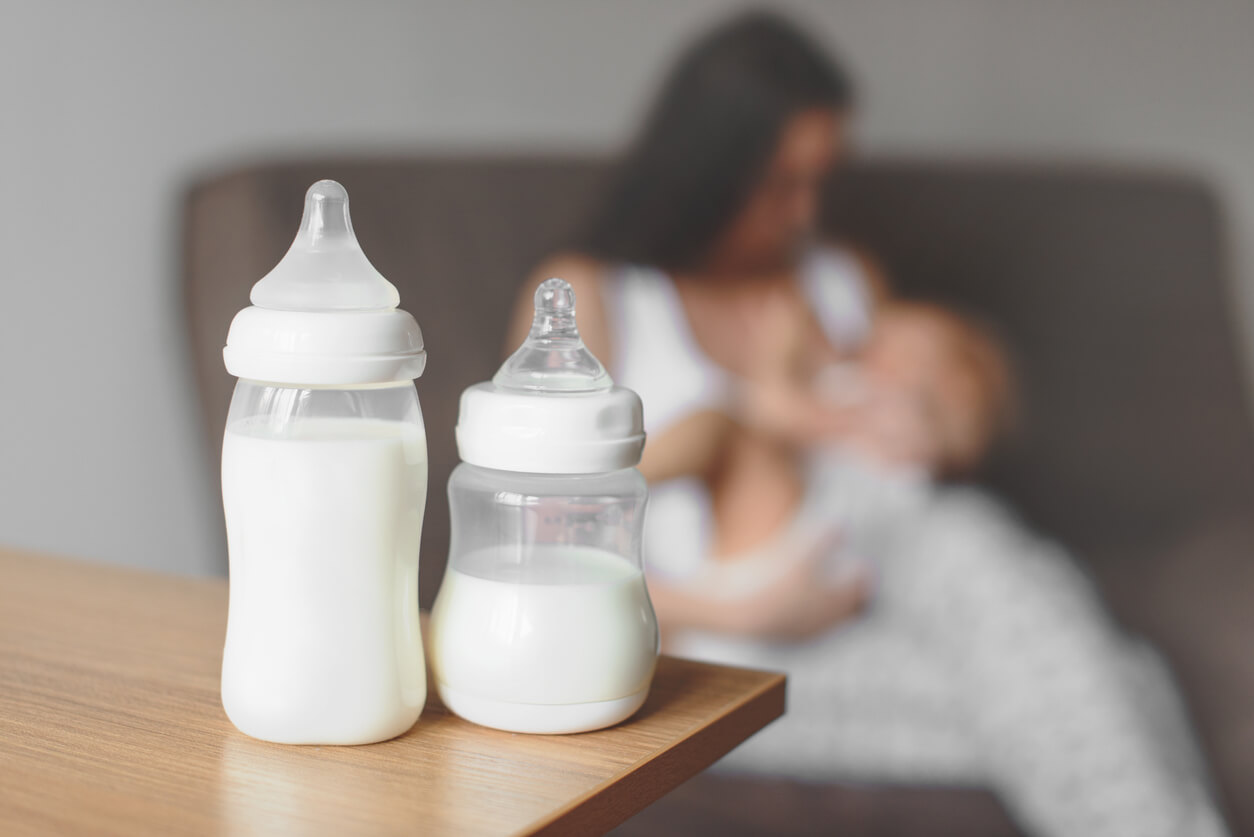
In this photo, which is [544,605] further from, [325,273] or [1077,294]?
[1077,294]

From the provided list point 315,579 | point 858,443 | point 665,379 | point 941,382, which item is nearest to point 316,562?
point 315,579

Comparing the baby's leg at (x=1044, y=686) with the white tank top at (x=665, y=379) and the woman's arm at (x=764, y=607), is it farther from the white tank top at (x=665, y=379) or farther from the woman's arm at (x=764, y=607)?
the white tank top at (x=665, y=379)

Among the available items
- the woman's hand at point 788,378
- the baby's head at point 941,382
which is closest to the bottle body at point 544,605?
the woman's hand at point 788,378

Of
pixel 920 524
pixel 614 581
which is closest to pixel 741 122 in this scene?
pixel 920 524

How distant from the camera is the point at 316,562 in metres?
0.45

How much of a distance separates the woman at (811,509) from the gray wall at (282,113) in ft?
1.07

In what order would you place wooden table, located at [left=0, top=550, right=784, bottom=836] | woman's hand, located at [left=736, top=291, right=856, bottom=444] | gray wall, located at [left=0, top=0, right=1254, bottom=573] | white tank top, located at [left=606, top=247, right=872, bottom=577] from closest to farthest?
wooden table, located at [left=0, top=550, right=784, bottom=836] → gray wall, located at [left=0, top=0, right=1254, bottom=573] → white tank top, located at [left=606, top=247, right=872, bottom=577] → woman's hand, located at [left=736, top=291, right=856, bottom=444]

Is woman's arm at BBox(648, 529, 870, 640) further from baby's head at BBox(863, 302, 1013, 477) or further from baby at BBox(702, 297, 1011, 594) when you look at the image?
baby's head at BBox(863, 302, 1013, 477)

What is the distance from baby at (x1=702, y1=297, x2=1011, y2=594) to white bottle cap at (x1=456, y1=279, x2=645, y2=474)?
845 millimetres

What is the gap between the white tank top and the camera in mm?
1336

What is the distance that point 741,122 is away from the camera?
1498mm

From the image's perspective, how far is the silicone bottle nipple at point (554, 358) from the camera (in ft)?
1.57

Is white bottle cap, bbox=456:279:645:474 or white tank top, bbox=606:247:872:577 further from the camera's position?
white tank top, bbox=606:247:872:577

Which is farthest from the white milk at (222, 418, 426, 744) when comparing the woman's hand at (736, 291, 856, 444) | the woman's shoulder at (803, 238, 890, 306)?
the woman's shoulder at (803, 238, 890, 306)
